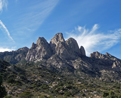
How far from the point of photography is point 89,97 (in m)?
58.3

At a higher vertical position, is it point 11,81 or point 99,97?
point 11,81

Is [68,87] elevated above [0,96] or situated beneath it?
elevated above

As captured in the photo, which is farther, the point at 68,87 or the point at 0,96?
the point at 68,87

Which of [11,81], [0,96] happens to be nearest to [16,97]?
[0,96]

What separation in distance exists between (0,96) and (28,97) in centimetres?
2162

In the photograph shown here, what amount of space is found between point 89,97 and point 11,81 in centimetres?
5170

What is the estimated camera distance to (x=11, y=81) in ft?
222

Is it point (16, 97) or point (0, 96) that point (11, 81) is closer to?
point (16, 97)

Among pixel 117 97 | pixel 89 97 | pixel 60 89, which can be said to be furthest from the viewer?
pixel 60 89

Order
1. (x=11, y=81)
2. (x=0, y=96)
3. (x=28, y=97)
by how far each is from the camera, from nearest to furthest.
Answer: (x=0, y=96) → (x=28, y=97) → (x=11, y=81)

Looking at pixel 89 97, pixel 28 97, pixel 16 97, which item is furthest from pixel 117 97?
pixel 16 97

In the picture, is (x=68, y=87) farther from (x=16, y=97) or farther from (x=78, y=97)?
(x=16, y=97)

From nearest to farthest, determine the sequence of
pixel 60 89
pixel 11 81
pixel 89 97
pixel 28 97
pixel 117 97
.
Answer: pixel 28 97
pixel 117 97
pixel 89 97
pixel 11 81
pixel 60 89

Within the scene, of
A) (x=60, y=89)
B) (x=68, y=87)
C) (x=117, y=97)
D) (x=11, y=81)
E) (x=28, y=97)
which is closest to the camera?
(x=28, y=97)
